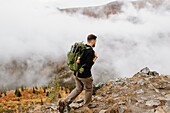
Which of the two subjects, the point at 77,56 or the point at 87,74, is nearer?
the point at 77,56

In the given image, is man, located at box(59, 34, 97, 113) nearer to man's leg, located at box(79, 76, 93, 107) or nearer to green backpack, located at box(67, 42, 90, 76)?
man's leg, located at box(79, 76, 93, 107)

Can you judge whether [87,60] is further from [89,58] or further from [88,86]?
[88,86]

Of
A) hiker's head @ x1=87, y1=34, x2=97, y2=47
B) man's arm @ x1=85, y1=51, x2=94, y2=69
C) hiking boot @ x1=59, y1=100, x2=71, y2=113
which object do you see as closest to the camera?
man's arm @ x1=85, y1=51, x2=94, y2=69

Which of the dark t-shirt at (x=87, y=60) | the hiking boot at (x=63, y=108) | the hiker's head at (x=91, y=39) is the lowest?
the hiking boot at (x=63, y=108)

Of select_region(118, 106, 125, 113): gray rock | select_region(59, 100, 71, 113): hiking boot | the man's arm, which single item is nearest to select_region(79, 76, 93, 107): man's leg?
the man's arm

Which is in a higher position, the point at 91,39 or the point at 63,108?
the point at 91,39

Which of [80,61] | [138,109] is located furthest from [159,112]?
[80,61]

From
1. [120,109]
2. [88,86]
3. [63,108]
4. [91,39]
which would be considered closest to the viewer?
[120,109]

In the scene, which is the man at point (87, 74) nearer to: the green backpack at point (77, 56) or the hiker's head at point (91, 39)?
the hiker's head at point (91, 39)

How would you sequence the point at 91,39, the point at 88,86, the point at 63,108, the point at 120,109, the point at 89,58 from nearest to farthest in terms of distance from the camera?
the point at 89,58 → the point at 120,109 → the point at 91,39 → the point at 88,86 → the point at 63,108

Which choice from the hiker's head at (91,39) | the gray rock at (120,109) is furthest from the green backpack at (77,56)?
the gray rock at (120,109)

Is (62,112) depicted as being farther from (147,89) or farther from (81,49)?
(147,89)

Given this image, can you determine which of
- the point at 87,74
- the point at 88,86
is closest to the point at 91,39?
the point at 87,74

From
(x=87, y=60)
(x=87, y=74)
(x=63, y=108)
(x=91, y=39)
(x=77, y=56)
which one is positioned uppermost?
(x=91, y=39)
